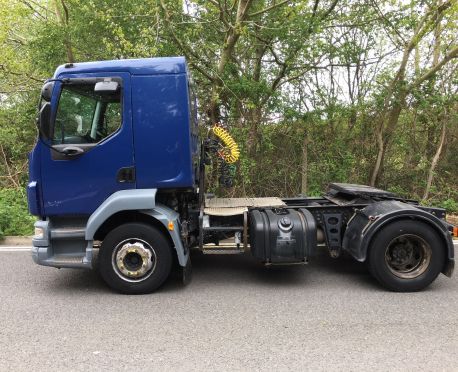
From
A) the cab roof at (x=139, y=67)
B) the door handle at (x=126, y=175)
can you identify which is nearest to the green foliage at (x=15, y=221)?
the door handle at (x=126, y=175)

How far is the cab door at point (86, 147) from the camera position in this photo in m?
4.48

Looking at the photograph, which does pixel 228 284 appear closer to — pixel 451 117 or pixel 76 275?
pixel 76 275

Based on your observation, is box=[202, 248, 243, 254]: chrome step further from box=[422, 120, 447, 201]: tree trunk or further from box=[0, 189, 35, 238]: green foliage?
box=[422, 120, 447, 201]: tree trunk

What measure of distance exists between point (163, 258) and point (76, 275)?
1500 mm

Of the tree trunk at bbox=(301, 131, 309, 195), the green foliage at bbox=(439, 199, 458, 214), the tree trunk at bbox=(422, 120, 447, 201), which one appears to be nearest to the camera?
the green foliage at bbox=(439, 199, 458, 214)

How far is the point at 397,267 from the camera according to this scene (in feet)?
15.8

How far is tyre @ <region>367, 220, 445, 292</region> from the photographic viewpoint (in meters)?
4.62

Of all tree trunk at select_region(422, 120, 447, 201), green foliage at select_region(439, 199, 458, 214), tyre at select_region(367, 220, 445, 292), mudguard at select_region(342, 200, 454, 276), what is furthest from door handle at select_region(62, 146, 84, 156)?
tree trunk at select_region(422, 120, 447, 201)

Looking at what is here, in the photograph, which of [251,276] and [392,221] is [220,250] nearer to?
A: [251,276]

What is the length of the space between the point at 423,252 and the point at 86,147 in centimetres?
405

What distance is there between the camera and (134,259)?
4656 mm

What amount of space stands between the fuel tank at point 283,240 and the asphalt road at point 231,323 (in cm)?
40

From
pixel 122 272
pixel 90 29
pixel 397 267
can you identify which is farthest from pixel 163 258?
pixel 90 29

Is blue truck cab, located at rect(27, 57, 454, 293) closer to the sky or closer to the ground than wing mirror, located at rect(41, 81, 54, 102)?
closer to the ground
